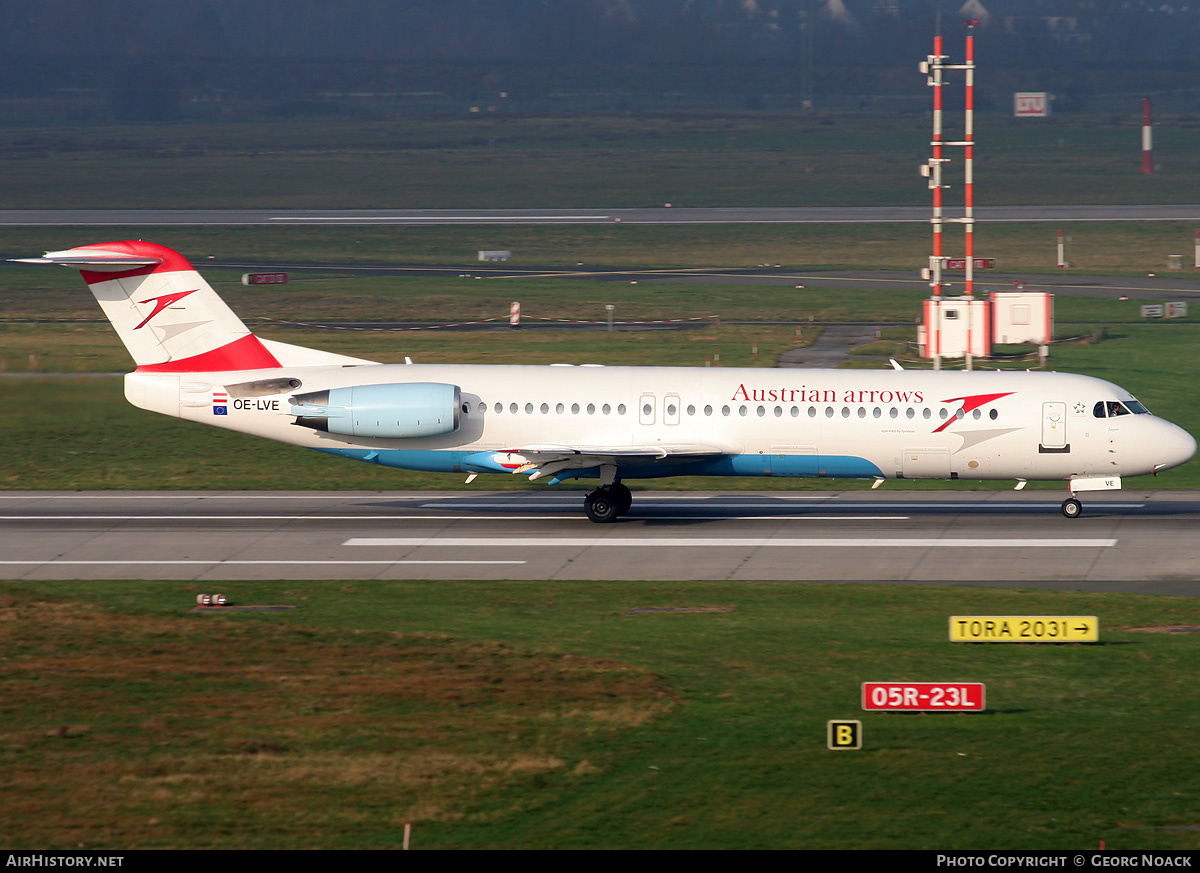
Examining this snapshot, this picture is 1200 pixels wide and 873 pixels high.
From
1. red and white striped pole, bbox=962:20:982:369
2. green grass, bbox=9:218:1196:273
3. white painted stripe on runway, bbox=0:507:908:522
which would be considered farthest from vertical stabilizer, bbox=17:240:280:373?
green grass, bbox=9:218:1196:273

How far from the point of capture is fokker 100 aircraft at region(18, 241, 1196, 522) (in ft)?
116

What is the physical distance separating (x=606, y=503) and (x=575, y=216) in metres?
80.6

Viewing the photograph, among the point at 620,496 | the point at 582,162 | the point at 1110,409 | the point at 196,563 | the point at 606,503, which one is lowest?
the point at 196,563

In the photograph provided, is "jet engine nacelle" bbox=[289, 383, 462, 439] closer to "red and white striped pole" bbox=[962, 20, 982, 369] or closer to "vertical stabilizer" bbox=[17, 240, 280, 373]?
"vertical stabilizer" bbox=[17, 240, 280, 373]

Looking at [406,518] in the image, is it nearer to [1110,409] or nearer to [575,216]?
[1110,409]

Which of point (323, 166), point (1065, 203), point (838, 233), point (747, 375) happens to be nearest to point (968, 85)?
point (747, 375)

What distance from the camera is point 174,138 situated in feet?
572

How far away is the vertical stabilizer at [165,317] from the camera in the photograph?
35.9 meters

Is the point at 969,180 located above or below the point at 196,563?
above

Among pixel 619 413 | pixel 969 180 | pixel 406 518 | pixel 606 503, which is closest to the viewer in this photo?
pixel 619 413

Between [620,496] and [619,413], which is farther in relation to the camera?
[620,496]

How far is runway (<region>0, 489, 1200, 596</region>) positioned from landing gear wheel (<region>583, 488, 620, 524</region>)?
334 mm

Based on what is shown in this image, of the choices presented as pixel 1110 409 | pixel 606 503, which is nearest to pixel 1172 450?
pixel 1110 409

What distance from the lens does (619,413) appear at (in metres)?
35.8
